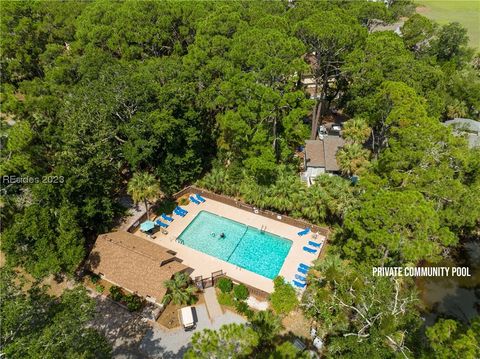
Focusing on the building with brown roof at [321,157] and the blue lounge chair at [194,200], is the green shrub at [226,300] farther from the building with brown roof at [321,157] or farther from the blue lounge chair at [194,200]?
the building with brown roof at [321,157]

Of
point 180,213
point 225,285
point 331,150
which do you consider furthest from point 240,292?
point 331,150

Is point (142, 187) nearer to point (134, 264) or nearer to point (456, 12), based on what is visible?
point (134, 264)

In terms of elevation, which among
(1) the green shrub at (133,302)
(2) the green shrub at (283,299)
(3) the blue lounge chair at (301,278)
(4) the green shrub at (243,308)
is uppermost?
(2) the green shrub at (283,299)

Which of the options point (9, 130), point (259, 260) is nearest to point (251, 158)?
point (259, 260)

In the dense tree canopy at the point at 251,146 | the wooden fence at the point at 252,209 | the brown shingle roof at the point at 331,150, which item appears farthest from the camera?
the brown shingle roof at the point at 331,150

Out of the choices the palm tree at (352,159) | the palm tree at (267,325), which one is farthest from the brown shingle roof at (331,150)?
the palm tree at (267,325)

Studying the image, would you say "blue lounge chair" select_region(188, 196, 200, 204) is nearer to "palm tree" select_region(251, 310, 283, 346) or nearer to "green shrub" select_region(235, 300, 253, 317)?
"green shrub" select_region(235, 300, 253, 317)
